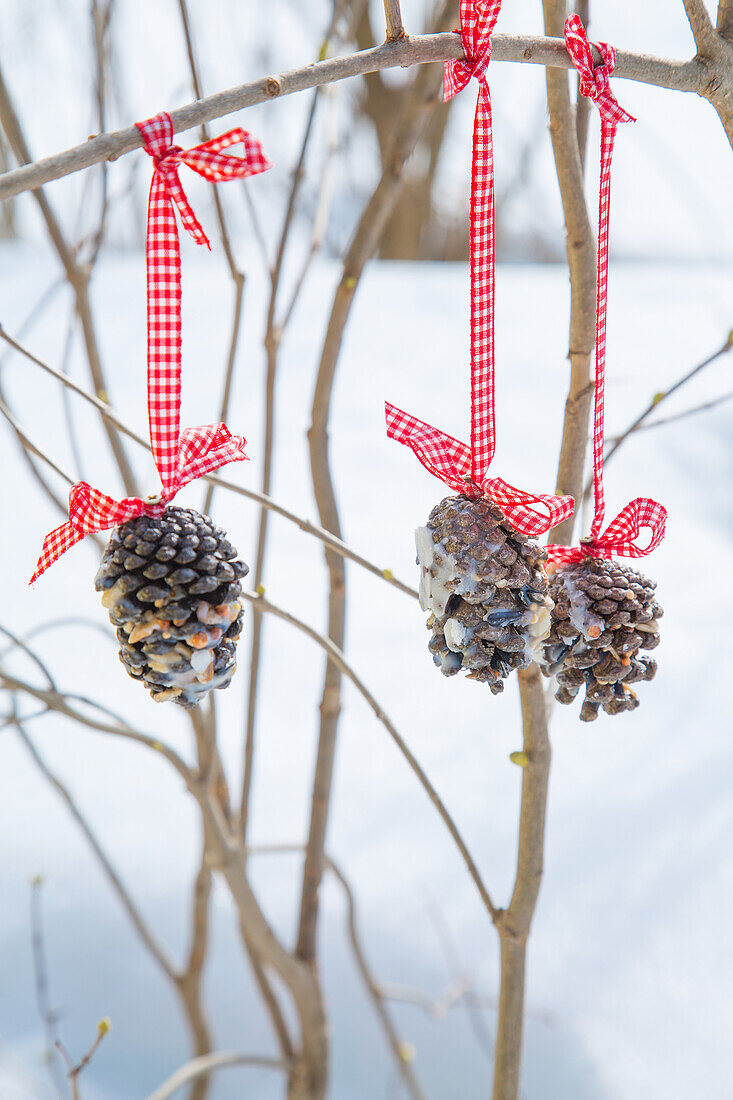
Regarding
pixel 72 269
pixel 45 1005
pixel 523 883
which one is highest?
pixel 72 269

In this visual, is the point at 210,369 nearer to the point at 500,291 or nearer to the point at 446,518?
the point at 500,291

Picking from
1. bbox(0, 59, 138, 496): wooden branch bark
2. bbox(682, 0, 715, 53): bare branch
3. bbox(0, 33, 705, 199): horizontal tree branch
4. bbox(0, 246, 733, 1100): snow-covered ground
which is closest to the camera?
bbox(0, 33, 705, 199): horizontal tree branch

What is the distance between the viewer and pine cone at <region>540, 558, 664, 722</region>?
0.32 meters

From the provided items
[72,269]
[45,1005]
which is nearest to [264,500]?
[72,269]

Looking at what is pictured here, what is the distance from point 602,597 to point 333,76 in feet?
0.60

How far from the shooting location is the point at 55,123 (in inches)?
64.5

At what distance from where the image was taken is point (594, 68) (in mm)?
292

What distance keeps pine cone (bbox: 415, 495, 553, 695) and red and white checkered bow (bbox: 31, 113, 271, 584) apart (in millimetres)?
75

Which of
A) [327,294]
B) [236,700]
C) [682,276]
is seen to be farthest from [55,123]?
[236,700]

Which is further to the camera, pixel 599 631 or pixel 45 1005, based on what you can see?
pixel 45 1005

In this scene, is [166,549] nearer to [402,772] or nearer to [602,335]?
[602,335]

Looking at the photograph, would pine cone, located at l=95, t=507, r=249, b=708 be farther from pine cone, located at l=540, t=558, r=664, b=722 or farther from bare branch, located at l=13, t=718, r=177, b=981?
bare branch, located at l=13, t=718, r=177, b=981

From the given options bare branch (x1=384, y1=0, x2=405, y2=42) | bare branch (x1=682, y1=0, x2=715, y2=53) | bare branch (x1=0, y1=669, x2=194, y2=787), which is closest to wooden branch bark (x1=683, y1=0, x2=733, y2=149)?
bare branch (x1=682, y1=0, x2=715, y2=53)

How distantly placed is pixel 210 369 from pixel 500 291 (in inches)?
16.4
